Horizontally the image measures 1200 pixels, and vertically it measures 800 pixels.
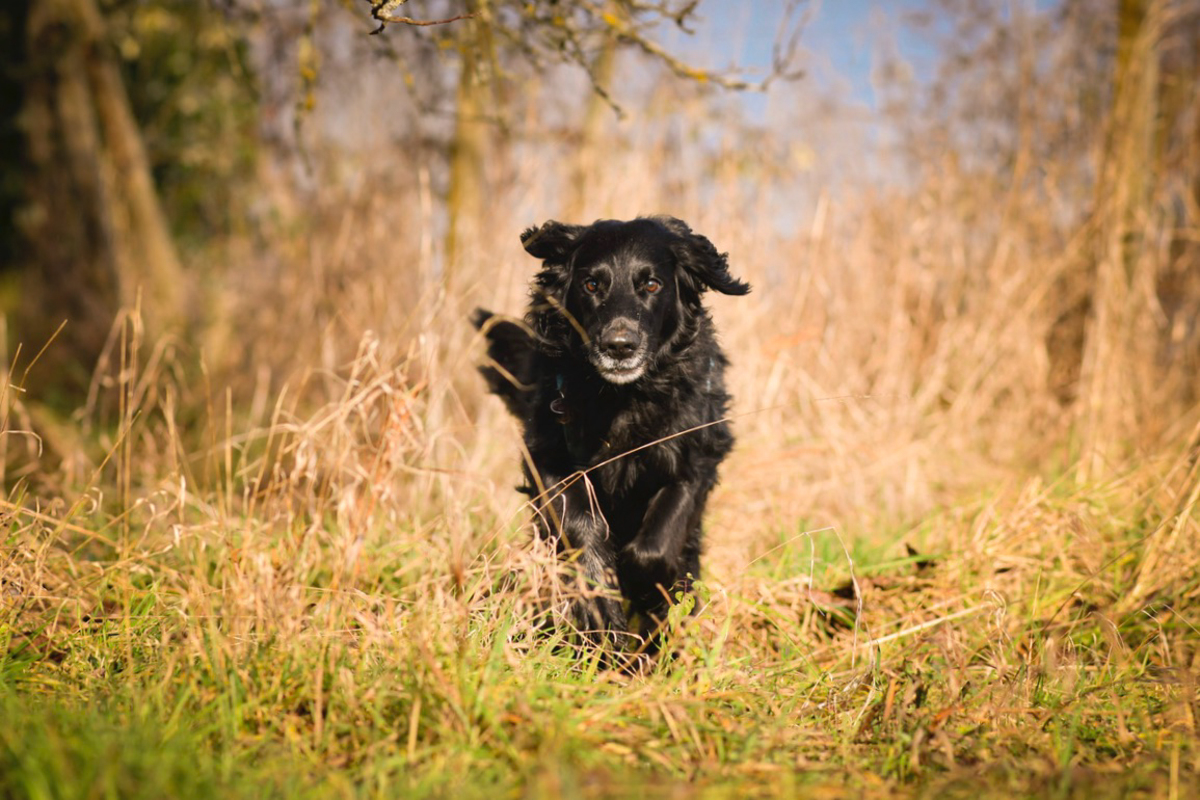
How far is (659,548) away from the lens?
2801 mm

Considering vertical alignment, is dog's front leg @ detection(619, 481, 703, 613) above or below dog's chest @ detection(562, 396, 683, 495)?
below

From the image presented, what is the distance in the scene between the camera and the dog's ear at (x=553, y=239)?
3195 millimetres

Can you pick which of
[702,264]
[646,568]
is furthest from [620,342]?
[646,568]

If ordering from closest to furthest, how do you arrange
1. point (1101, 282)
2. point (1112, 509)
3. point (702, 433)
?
1. point (702, 433)
2. point (1112, 509)
3. point (1101, 282)

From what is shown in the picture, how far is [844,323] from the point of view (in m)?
6.16

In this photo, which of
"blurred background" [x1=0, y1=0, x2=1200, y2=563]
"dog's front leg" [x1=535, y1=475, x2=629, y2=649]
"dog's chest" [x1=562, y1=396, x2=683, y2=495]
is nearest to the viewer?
"dog's front leg" [x1=535, y1=475, x2=629, y2=649]

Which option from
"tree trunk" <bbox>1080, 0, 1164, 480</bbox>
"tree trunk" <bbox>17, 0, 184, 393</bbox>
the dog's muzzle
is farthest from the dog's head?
"tree trunk" <bbox>17, 0, 184, 393</bbox>

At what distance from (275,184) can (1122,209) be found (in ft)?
28.5

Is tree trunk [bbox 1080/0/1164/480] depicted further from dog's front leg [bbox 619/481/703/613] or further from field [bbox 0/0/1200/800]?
dog's front leg [bbox 619/481/703/613]

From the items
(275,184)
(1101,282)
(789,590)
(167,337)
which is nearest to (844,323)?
(1101,282)

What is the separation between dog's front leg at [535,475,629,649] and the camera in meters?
2.67

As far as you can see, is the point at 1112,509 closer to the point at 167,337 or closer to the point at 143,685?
the point at 143,685

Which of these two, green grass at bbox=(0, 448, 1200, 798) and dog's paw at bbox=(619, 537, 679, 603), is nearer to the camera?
green grass at bbox=(0, 448, 1200, 798)

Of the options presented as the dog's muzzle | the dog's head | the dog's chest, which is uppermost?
the dog's head
